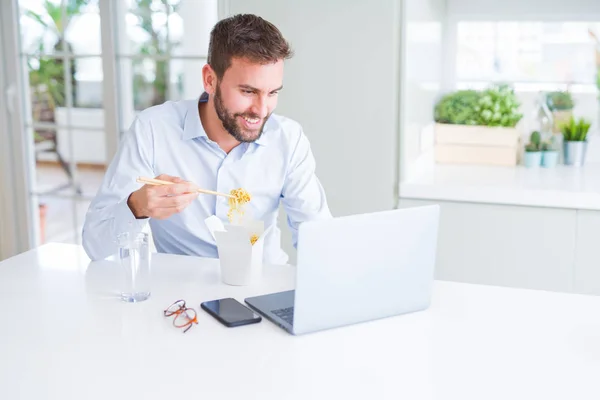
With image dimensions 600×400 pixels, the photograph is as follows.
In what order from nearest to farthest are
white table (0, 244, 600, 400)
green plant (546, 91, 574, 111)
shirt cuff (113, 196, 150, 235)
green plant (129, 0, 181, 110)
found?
white table (0, 244, 600, 400), shirt cuff (113, 196, 150, 235), green plant (546, 91, 574, 111), green plant (129, 0, 181, 110)

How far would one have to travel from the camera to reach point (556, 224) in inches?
112

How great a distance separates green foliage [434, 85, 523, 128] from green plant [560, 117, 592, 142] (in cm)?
22

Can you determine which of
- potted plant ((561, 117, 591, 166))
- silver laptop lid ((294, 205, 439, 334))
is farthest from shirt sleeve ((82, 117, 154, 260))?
potted plant ((561, 117, 591, 166))

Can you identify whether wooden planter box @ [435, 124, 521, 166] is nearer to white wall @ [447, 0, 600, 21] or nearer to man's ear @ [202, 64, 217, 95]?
white wall @ [447, 0, 600, 21]

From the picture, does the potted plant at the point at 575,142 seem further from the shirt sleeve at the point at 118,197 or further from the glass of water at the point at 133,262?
the glass of water at the point at 133,262

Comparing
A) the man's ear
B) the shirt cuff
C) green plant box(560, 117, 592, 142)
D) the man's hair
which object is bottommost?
the shirt cuff

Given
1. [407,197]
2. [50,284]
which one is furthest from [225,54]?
[407,197]

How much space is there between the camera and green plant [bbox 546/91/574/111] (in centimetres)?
346

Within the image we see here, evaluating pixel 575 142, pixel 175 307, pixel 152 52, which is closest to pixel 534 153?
pixel 575 142

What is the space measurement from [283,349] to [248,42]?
3.11ft

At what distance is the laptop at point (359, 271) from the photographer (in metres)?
1.51

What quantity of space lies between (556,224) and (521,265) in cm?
21

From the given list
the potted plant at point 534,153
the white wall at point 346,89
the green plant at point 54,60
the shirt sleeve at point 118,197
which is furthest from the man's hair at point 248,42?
the green plant at point 54,60

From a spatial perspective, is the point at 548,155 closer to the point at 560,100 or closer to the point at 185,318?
the point at 560,100
